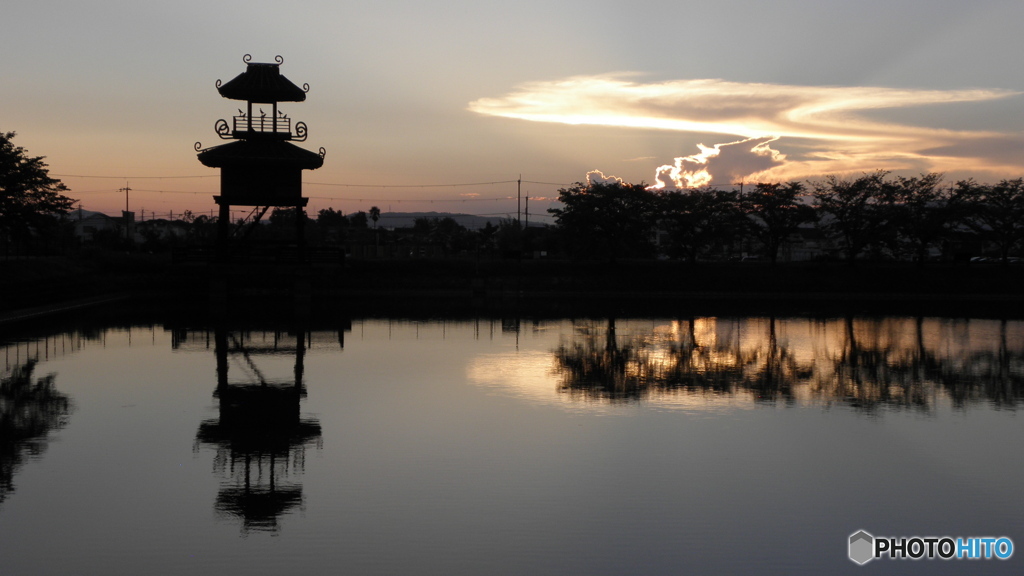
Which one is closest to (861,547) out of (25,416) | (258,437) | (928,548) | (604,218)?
(928,548)

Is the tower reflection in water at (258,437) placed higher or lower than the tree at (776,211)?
lower

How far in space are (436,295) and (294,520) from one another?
47.9 metres

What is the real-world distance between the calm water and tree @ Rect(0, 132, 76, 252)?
23.5 meters

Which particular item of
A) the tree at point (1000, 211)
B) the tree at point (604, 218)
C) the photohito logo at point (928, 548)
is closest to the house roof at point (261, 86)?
the tree at point (604, 218)

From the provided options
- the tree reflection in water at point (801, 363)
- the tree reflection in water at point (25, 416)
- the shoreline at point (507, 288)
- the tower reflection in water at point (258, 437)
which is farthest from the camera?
the shoreline at point (507, 288)

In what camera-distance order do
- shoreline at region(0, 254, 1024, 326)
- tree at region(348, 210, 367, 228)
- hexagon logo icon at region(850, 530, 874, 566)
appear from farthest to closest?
tree at region(348, 210, 367, 228) < shoreline at region(0, 254, 1024, 326) < hexagon logo icon at region(850, 530, 874, 566)

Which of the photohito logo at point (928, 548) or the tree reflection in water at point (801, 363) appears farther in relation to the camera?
the tree reflection in water at point (801, 363)

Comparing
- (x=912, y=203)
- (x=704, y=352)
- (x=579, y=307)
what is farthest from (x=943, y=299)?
(x=704, y=352)

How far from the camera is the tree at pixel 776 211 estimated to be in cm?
7169

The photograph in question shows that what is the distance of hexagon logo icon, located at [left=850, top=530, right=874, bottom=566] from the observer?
9.75 m

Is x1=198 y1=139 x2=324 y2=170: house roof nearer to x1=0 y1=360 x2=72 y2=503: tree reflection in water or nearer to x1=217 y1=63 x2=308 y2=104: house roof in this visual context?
x1=217 y1=63 x2=308 y2=104: house roof

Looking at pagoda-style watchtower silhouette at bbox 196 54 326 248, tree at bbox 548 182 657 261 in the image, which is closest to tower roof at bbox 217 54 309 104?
pagoda-style watchtower silhouette at bbox 196 54 326 248

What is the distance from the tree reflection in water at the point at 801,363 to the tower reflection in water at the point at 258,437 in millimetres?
7159

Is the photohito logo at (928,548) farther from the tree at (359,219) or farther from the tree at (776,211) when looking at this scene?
the tree at (359,219)
